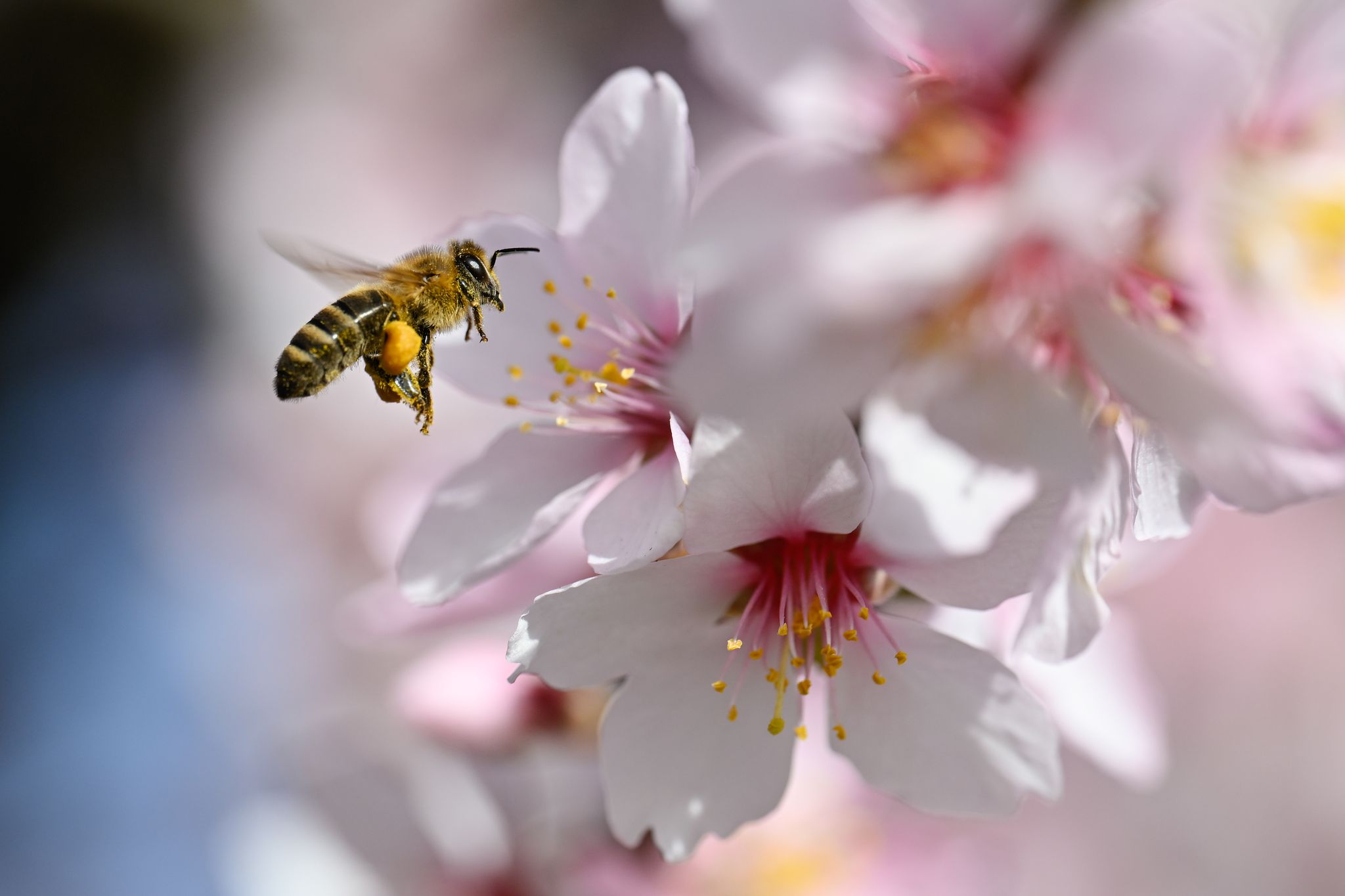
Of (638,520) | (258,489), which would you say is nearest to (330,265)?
(638,520)

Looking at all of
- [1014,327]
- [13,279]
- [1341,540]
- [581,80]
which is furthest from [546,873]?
[13,279]

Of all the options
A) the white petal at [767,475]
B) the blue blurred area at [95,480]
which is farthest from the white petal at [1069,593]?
the blue blurred area at [95,480]

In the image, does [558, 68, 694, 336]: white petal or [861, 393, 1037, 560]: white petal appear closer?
[861, 393, 1037, 560]: white petal

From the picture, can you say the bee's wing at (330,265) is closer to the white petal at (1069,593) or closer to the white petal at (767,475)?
the white petal at (767,475)

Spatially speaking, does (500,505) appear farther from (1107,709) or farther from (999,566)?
(1107,709)

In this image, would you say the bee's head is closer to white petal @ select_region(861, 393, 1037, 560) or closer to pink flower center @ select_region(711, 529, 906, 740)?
pink flower center @ select_region(711, 529, 906, 740)

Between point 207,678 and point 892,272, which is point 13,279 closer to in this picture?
point 207,678

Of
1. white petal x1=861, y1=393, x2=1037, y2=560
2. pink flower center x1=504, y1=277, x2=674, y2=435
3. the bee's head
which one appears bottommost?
pink flower center x1=504, y1=277, x2=674, y2=435

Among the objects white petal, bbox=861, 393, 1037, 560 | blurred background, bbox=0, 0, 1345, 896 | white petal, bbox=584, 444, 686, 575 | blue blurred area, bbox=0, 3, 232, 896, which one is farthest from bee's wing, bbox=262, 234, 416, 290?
blue blurred area, bbox=0, 3, 232, 896
